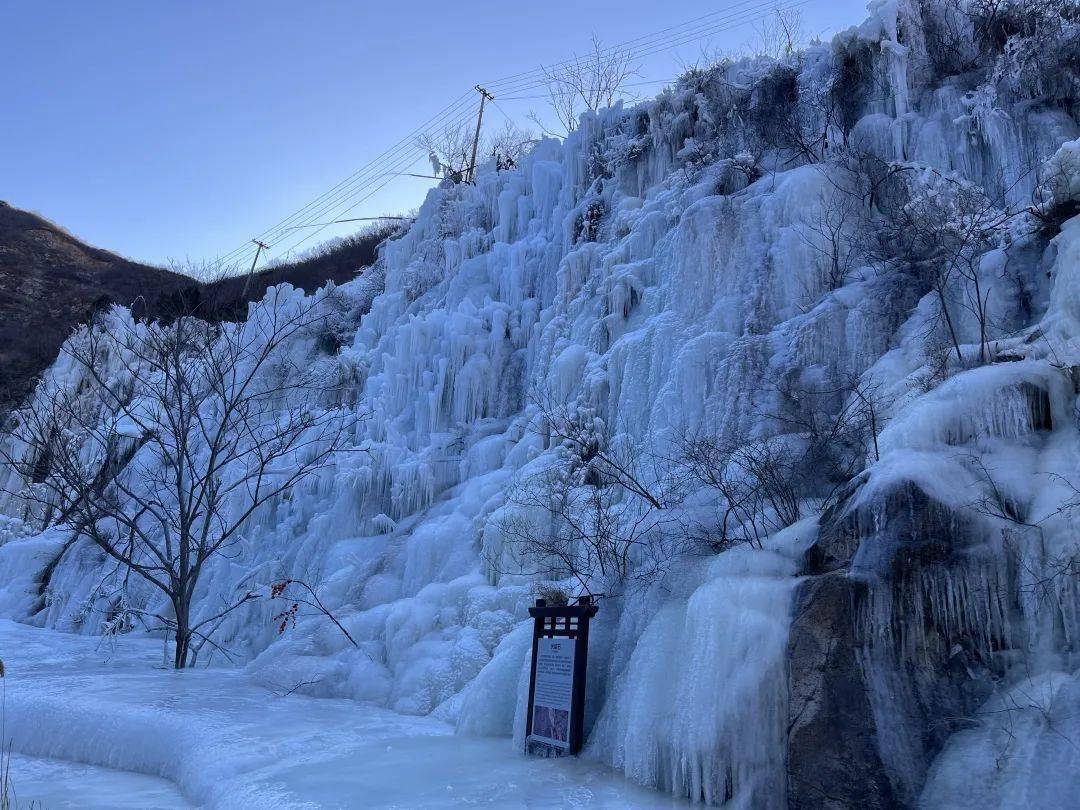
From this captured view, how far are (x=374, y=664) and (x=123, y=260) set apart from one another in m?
34.9

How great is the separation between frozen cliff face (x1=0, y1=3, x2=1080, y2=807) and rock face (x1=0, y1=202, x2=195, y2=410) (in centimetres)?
1334

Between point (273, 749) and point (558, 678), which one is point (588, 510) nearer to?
point (558, 678)

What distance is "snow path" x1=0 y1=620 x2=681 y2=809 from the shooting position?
445 centimetres

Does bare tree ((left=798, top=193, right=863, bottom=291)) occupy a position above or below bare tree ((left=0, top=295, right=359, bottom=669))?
above

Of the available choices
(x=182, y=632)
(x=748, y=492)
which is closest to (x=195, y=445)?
(x=182, y=632)

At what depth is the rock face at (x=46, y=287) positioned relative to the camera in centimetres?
2836

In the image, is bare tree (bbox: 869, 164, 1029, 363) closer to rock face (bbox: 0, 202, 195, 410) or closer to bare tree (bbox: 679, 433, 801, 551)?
bare tree (bbox: 679, 433, 801, 551)

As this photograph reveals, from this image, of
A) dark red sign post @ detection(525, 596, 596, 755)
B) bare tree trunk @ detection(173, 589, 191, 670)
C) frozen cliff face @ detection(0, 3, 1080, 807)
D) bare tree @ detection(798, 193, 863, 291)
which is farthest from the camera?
bare tree trunk @ detection(173, 589, 191, 670)

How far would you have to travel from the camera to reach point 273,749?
17.7ft

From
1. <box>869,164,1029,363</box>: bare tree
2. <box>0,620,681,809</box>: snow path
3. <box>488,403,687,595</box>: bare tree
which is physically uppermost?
<box>869,164,1029,363</box>: bare tree

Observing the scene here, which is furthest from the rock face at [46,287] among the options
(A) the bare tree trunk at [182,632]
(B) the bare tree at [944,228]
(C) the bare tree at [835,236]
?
(B) the bare tree at [944,228]

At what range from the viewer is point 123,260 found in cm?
3734

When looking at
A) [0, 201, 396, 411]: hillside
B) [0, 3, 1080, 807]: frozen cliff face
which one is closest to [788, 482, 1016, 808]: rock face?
[0, 3, 1080, 807]: frozen cliff face

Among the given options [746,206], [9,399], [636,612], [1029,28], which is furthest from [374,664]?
[9,399]
